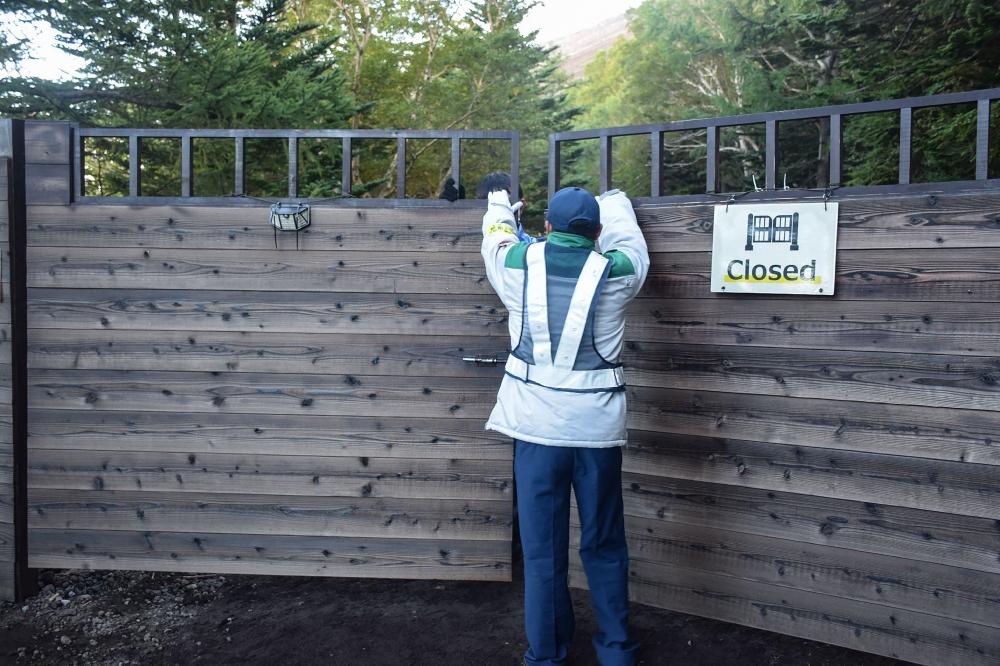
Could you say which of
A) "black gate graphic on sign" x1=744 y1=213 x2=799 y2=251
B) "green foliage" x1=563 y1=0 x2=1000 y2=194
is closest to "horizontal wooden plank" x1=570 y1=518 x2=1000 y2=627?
"black gate graphic on sign" x1=744 y1=213 x2=799 y2=251

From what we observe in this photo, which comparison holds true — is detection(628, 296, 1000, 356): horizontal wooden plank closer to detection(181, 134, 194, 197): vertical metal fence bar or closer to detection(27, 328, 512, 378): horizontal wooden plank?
detection(27, 328, 512, 378): horizontal wooden plank

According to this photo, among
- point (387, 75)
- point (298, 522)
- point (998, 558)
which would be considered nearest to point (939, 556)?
point (998, 558)

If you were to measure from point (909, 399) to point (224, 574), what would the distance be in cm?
339

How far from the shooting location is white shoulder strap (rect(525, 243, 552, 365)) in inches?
118

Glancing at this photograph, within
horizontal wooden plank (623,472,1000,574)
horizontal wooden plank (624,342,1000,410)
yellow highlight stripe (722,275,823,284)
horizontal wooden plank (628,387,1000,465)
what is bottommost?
horizontal wooden plank (623,472,1000,574)

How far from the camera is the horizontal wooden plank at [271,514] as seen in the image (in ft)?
12.9

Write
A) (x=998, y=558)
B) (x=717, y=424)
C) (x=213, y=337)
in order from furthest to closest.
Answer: (x=213, y=337) < (x=717, y=424) < (x=998, y=558)

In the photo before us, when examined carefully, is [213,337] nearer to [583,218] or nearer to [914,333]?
[583,218]

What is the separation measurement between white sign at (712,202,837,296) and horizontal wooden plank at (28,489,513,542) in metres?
1.57

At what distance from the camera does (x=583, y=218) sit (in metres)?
3.02

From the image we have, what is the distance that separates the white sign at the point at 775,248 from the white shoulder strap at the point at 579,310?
716 mm

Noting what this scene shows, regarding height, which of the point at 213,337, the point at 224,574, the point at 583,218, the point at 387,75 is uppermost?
the point at 387,75

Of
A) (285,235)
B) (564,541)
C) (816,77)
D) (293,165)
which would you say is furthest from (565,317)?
(816,77)

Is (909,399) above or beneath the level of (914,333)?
beneath
